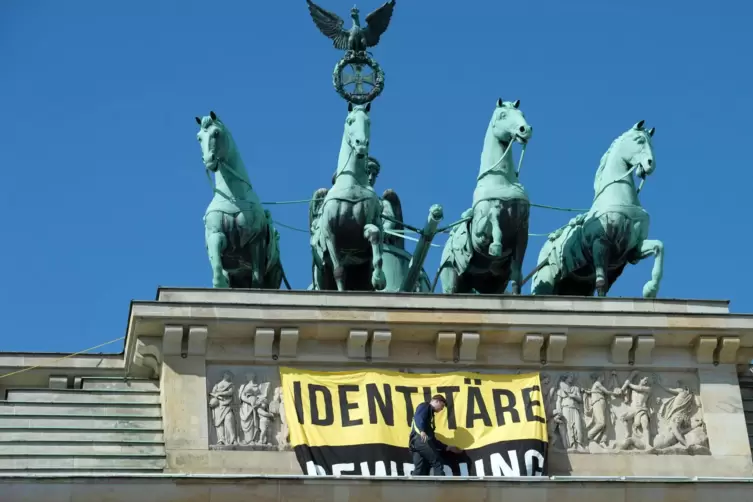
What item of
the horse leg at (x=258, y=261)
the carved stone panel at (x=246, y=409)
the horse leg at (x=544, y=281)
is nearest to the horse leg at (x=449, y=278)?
the horse leg at (x=544, y=281)

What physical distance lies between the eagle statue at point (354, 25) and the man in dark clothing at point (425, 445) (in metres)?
8.72

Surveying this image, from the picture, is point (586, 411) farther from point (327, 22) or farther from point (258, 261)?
point (327, 22)

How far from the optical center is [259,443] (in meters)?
33.8

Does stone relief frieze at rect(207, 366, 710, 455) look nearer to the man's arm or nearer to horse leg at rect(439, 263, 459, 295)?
the man's arm

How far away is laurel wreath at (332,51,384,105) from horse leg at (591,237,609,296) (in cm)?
460

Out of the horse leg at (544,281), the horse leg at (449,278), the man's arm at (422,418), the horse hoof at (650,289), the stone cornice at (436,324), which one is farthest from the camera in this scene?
the horse leg at (544,281)

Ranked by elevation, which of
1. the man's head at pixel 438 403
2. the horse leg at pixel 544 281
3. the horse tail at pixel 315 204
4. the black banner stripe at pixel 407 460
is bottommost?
the black banner stripe at pixel 407 460

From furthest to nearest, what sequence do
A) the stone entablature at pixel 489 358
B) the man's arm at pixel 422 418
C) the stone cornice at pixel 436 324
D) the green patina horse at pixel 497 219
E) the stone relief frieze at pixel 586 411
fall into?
the green patina horse at pixel 497 219
the stone cornice at pixel 436 324
the stone entablature at pixel 489 358
the stone relief frieze at pixel 586 411
the man's arm at pixel 422 418

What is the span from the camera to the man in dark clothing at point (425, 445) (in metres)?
33.4

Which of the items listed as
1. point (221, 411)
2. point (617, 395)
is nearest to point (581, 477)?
point (617, 395)

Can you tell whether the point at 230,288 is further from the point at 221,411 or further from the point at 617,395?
the point at 617,395

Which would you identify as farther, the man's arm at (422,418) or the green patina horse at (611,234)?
the green patina horse at (611,234)

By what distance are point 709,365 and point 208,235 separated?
6778 millimetres

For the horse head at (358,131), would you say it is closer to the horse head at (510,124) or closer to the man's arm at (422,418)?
the horse head at (510,124)
